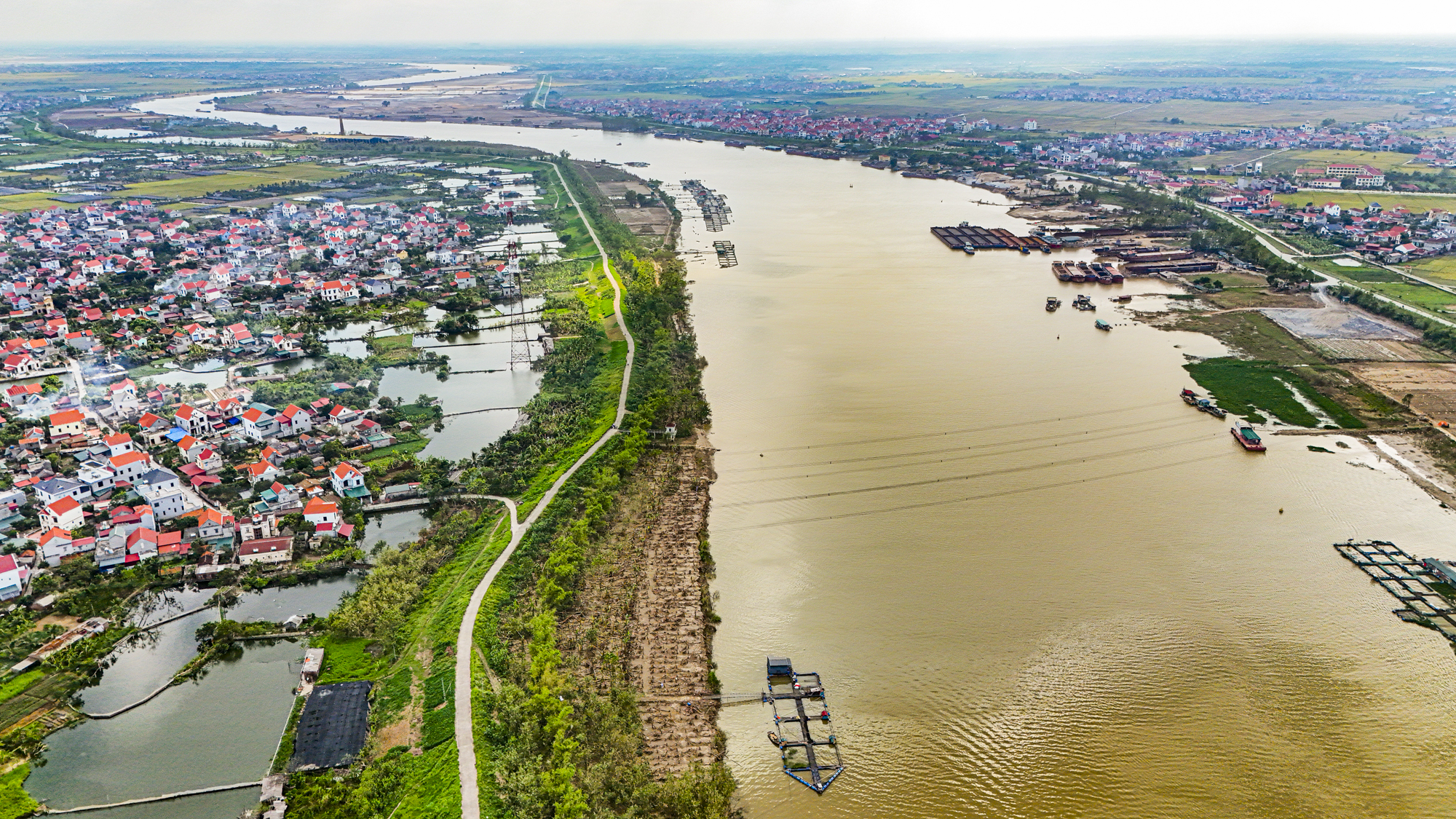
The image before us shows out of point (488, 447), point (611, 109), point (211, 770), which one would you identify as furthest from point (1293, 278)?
point (611, 109)

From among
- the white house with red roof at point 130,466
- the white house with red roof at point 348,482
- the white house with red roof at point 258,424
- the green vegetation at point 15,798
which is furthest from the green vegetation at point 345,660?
the white house with red roof at point 258,424

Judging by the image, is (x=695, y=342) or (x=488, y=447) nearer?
(x=488, y=447)

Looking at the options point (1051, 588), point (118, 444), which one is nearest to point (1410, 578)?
point (1051, 588)

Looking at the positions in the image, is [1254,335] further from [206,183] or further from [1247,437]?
[206,183]

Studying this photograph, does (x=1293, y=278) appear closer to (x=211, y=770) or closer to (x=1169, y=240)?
(x=1169, y=240)

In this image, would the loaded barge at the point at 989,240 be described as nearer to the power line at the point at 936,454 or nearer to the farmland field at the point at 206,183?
the power line at the point at 936,454

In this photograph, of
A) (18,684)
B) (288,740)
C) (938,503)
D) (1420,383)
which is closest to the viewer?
(288,740)
